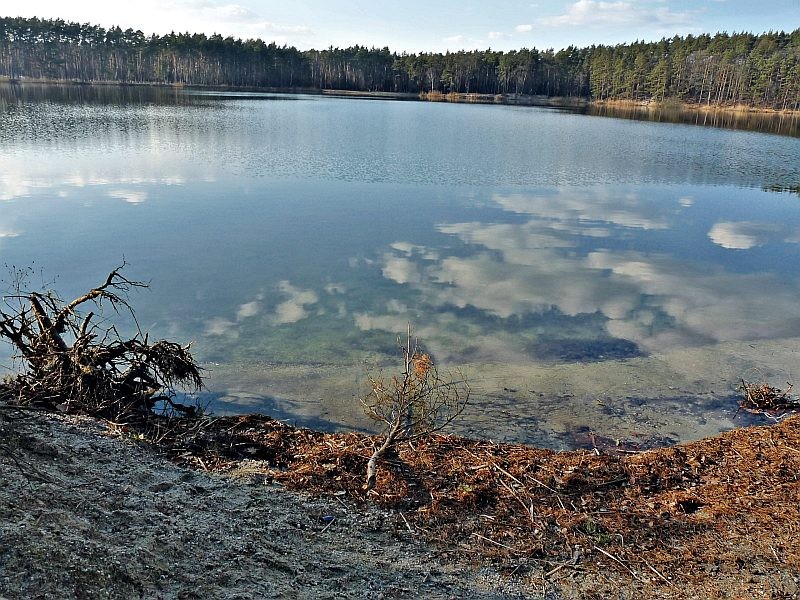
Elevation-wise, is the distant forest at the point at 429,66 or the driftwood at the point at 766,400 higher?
the distant forest at the point at 429,66

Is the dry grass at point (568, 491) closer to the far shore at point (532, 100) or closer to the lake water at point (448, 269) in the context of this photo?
the lake water at point (448, 269)

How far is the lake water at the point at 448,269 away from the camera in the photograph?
772 centimetres

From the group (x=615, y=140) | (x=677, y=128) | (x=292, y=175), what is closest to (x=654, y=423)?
(x=292, y=175)

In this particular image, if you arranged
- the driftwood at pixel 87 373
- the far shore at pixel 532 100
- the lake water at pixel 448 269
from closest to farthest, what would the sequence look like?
the driftwood at pixel 87 373, the lake water at pixel 448 269, the far shore at pixel 532 100

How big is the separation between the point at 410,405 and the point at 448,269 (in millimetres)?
6172

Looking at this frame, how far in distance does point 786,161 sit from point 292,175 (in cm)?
2457

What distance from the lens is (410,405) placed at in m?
6.12

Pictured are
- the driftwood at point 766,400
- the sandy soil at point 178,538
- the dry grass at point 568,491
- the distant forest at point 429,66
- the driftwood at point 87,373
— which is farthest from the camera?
the distant forest at point 429,66

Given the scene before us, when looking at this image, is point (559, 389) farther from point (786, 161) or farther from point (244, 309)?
point (786, 161)

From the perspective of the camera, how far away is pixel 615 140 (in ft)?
121

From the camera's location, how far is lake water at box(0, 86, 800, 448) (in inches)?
304

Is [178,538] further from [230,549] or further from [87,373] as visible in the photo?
[87,373]

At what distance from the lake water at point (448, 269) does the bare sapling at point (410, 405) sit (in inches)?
10.5

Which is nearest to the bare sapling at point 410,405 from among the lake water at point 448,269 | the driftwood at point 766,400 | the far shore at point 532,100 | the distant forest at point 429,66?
the lake water at point 448,269
